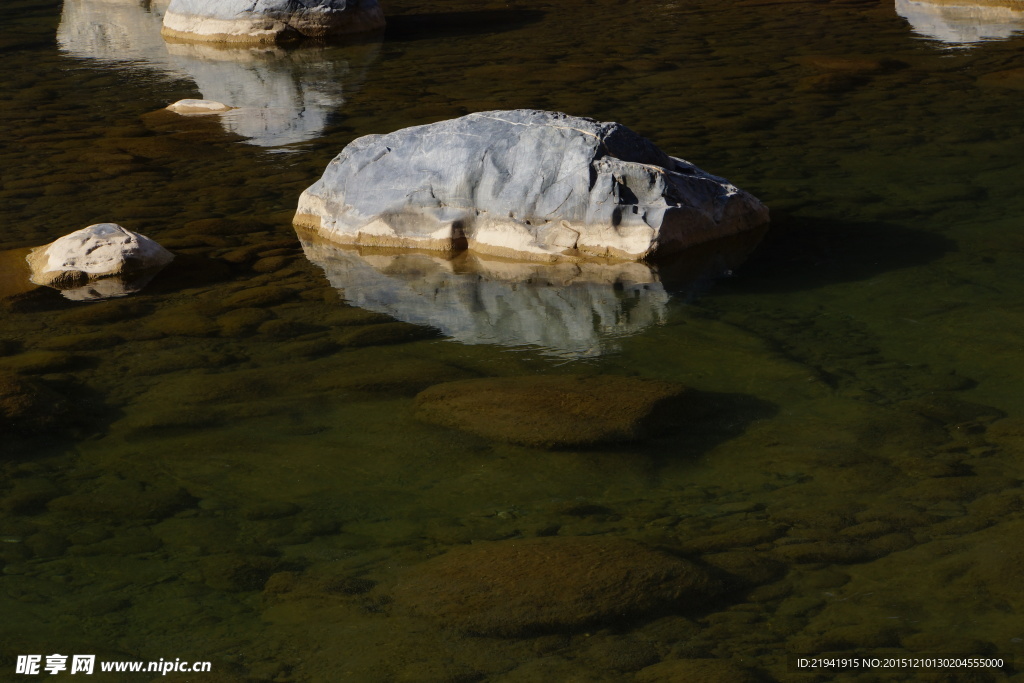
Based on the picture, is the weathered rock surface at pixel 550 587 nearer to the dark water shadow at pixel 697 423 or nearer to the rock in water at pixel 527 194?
the dark water shadow at pixel 697 423

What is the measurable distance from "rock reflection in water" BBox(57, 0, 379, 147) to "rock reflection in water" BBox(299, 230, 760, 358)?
8.53ft

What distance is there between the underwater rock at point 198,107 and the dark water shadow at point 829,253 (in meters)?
4.71

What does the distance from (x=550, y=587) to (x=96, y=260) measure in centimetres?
339

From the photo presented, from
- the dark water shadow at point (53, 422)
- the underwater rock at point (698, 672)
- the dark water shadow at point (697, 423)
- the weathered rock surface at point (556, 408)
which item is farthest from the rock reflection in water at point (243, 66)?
the underwater rock at point (698, 672)

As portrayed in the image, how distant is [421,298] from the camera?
15.9 ft

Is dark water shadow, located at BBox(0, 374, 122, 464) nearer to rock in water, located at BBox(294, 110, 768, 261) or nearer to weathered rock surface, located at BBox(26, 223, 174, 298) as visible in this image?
weathered rock surface, located at BBox(26, 223, 174, 298)

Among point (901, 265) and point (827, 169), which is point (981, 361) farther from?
point (827, 169)

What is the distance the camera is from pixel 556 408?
358cm

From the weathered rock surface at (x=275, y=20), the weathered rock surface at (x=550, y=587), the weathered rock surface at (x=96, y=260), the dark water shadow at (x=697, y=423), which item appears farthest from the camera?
the weathered rock surface at (x=275, y=20)

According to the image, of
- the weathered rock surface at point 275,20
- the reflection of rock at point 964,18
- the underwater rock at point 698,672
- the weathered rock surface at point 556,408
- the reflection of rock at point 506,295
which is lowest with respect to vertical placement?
the reflection of rock at point 506,295

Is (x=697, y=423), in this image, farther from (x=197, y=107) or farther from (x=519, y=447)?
(x=197, y=107)

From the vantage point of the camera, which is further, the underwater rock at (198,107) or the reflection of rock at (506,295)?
the underwater rock at (198,107)

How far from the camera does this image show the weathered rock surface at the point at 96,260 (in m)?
5.12

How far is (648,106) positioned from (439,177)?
298 centimetres
